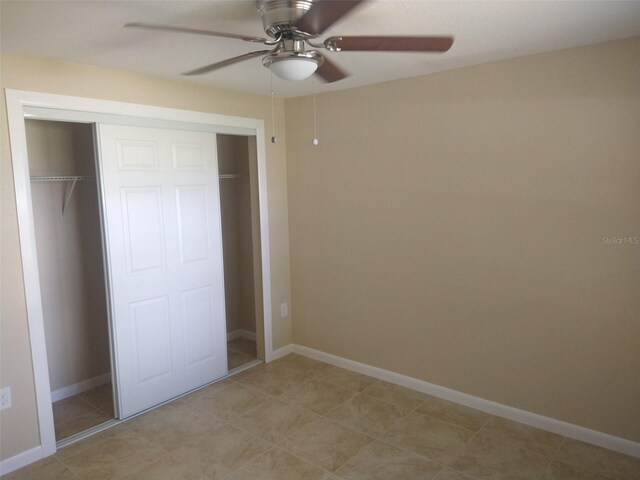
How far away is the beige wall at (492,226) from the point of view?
8.35ft

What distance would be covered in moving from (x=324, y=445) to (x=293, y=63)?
7.35 feet

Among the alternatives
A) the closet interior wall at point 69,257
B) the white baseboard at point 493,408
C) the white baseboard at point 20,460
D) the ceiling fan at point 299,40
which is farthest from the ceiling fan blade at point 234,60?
the white baseboard at point 493,408

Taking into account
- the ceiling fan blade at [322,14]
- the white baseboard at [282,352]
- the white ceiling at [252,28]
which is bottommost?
the white baseboard at [282,352]

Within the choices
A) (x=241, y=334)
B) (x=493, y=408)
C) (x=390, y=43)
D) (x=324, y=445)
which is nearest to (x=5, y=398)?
(x=324, y=445)

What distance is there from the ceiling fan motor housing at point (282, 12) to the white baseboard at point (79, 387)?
319 centimetres

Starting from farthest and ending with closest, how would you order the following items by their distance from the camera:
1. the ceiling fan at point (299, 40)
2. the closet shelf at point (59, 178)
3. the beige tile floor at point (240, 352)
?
the beige tile floor at point (240, 352) < the closet shelf at point (59, 178) < the ceiling fan at point (299, 40)

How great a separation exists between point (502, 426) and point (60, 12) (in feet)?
10.9

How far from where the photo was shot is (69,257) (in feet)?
11.3

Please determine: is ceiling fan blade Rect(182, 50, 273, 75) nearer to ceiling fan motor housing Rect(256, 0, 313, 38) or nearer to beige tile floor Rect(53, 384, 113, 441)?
ceiling fan motor housing Rect(256, 0, 313, 38)

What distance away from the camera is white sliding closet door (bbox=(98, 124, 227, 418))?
3.02 m

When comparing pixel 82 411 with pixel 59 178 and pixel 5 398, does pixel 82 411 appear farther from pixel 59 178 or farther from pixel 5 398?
pixel 59 178

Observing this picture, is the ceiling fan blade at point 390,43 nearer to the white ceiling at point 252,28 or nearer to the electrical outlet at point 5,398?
the white ceiling at point 252,28

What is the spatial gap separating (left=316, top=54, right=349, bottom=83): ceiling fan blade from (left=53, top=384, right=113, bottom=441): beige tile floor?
2.70 meters

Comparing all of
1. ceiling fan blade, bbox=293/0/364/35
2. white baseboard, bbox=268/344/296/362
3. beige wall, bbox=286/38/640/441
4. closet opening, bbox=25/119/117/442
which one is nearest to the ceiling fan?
ceiling fan blade, bbox=293/0/364/35
